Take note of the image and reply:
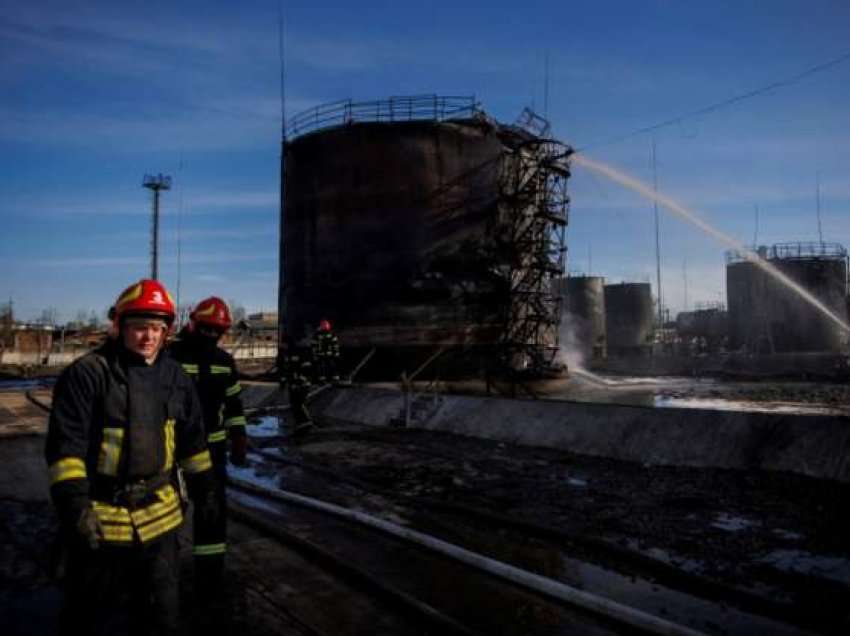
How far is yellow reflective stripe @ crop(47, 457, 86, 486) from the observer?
272 cm

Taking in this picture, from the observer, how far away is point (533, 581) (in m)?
4.32

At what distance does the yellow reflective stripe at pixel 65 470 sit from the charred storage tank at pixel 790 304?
43401 millimetres

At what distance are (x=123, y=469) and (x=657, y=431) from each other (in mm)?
7971

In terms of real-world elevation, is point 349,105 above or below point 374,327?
above

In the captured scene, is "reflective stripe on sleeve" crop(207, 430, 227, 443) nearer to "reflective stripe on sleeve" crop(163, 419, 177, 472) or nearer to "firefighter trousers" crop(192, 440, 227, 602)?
"firefighter trousers" crop(192, 440, 227, 602)

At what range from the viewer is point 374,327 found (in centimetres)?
2184

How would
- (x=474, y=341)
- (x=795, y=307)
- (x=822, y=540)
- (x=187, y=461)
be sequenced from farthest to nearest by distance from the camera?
(x=795, y=307) → (x=474, y=341) → (x=822, y=540) → (x=187, y=461)

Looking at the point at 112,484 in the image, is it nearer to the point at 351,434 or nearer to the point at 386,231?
the point at 351,434

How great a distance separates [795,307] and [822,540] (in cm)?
3930

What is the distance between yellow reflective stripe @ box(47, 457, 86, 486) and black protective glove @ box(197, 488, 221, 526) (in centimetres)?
148

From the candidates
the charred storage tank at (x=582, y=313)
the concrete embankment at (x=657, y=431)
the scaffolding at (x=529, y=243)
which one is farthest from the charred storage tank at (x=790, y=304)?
the concrete embankment at (x=657, y=431)

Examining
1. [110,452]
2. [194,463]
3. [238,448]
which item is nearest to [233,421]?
[238,448]

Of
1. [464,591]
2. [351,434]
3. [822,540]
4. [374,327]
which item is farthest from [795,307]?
[464,591]

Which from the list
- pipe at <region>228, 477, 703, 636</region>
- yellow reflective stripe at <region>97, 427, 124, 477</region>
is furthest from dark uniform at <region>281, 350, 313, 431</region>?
yellow reflective stripe at <region>97, 427, 124, 477</region>
